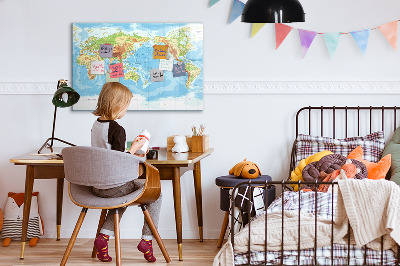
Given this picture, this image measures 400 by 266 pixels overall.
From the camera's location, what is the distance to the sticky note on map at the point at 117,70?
4344 millimetres

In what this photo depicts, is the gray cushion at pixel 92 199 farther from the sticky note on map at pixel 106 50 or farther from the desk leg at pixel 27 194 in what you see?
the sticky note on map at pixel 106 50

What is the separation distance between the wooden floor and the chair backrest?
0.66 m

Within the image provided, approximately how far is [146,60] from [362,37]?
5.04ft

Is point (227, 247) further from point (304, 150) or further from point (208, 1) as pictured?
point (208, 1)

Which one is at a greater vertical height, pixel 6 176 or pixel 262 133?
pixel 262 133

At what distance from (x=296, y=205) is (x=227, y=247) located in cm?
52

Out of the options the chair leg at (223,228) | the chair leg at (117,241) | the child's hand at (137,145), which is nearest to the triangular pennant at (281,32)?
the chair leg at (223,228)

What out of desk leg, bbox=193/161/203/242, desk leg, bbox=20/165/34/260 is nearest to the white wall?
desk leg, bbox=193/161/203/242

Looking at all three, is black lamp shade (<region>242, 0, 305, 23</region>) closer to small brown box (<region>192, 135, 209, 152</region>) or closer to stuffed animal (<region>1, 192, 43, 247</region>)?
small brown box (<region>192, 135, 209, 152</region>)

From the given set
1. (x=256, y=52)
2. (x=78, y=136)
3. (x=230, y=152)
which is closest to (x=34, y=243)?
(x=78, y=136)

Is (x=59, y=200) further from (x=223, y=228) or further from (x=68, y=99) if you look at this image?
(x=223, y=228)

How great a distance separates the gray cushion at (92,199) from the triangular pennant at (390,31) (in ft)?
6.90

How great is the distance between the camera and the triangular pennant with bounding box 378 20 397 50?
13.9 feet

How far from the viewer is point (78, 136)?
4402mm
